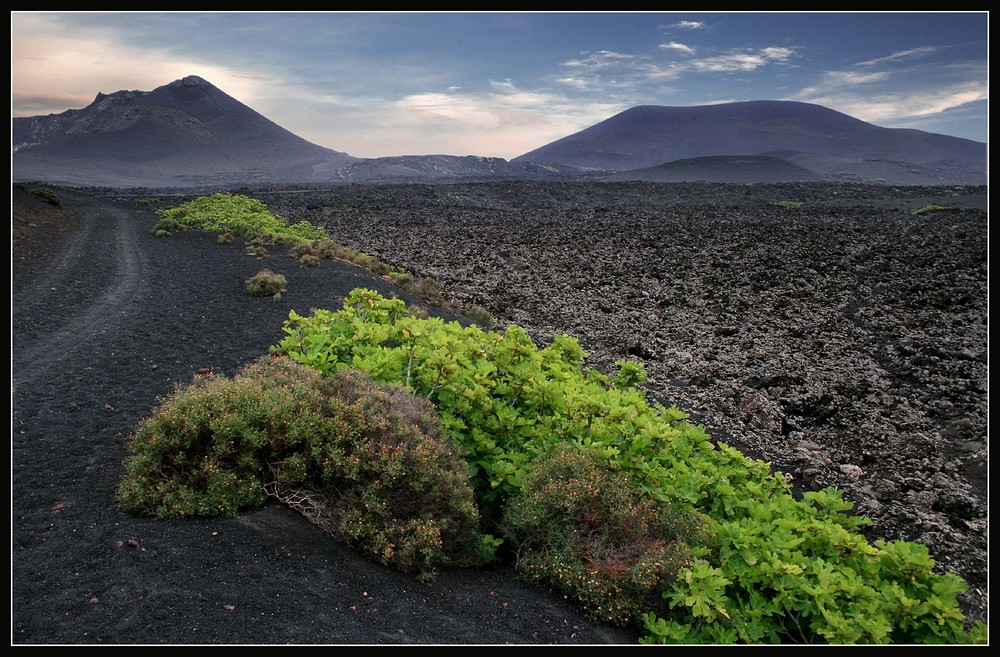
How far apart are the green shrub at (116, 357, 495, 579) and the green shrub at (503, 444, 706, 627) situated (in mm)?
359

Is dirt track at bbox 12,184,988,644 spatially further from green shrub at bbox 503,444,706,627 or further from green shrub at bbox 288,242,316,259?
green shrub at bbox 288,242,316,259

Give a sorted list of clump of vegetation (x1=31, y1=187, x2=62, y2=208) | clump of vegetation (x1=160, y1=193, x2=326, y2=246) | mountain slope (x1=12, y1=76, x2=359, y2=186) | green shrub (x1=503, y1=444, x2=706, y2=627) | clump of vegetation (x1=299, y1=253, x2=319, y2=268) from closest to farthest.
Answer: green shrub (x1=503, y1=444, x2=706, y2=627) → clump of vegetation (x1=299, y1=253, x2=319, y2=268) → clump of vegetation (x1=160, y1=193, x2=326, y2=246) → clump of vegetation (x1=31, y1=187, x2=62, y2=208) → mountain slope (x1=12, y1=76, x2=359, y2=186)

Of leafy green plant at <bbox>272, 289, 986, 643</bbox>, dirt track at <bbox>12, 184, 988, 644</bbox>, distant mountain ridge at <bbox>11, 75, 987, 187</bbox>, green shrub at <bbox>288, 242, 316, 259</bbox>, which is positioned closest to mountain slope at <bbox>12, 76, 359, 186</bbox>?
distant mountain ridge at <bbox>11, 75, 987, 187</bbox>

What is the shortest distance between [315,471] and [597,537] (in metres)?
1.85

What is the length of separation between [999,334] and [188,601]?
4.94 m

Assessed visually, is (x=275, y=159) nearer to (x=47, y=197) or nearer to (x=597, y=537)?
(x=47, y=197)

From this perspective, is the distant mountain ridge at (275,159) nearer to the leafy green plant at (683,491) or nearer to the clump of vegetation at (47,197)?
the clump of vegetation at (47,197)

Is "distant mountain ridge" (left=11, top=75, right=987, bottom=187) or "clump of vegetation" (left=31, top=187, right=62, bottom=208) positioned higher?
"distant mountain ridge" (left=11, top=75, right=987, bottom=187)

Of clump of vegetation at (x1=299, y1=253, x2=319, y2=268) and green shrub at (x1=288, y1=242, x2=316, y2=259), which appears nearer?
clump of vegetation at (x1=299, y1=253, x2=319, y2=268)

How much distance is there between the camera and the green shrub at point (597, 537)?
3.62m

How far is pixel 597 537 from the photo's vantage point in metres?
3.93

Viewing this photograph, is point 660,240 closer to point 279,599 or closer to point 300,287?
point 300,287

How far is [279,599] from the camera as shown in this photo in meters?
3.15

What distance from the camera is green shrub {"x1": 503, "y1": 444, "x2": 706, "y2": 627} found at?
3.62 meters
